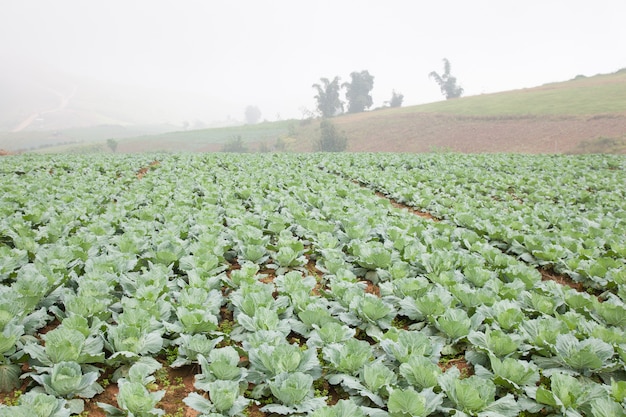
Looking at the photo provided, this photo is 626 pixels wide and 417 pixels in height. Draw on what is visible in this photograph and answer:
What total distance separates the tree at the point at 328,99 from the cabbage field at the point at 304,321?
84.2 meters

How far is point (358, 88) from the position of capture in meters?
92.2

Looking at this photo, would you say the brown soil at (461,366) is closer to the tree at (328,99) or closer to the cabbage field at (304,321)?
the cabbage field at (304,321)

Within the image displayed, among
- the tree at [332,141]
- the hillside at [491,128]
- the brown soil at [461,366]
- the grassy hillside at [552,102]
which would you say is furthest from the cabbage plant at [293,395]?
the grassy hillside at [552,102]

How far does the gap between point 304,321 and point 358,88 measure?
94373 mm

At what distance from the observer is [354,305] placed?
150 inches

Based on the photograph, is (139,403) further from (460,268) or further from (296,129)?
(296,129)

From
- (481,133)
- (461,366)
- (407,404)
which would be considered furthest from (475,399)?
(481,133)

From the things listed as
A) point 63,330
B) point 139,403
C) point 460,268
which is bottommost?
point 460,268

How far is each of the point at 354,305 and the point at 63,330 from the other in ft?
8.22

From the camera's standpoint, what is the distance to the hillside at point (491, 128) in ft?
131

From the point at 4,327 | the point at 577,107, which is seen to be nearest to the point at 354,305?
the point at 4,327

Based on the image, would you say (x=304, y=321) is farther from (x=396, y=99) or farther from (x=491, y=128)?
(x=396, y=99)

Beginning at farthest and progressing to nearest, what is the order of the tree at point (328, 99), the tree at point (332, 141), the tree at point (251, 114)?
the tree at point (251, 114) → the tree at point (328, 99) → the tree at point (332, 141)

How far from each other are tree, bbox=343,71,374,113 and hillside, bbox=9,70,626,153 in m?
22.4
